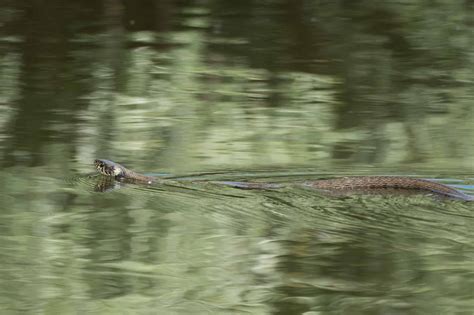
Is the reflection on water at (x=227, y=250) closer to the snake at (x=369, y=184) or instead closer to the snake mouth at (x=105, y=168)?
the snake at (x=369, y=184)

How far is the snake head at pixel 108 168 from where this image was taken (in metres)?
11.6

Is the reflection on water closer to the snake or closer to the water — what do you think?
the water

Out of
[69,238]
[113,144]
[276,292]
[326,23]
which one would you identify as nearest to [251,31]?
[326,23]

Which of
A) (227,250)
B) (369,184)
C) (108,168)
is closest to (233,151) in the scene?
(108,168)

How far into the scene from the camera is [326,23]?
19.7m

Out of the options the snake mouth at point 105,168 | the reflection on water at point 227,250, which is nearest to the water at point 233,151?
the reflection on water at point 227,250

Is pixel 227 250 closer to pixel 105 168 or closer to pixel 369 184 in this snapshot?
pixel 369 184

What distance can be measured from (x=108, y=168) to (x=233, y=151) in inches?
57.1

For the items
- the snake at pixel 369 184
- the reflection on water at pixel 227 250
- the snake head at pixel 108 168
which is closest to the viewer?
the reflection on water at pixel 227 250

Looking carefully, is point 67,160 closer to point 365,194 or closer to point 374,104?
point 365,194

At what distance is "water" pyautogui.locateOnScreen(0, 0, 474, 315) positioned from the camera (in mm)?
8352

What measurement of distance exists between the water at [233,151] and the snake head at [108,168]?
0.47ft

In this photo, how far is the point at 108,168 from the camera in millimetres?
11672

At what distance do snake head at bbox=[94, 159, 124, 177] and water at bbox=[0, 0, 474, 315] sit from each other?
143 mm
